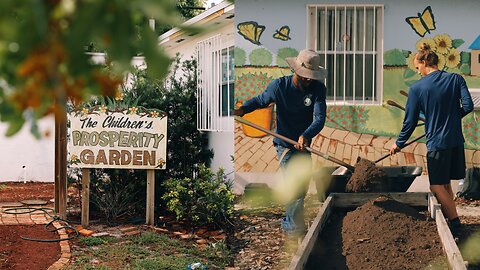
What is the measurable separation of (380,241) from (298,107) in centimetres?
298

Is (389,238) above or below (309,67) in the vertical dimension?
below

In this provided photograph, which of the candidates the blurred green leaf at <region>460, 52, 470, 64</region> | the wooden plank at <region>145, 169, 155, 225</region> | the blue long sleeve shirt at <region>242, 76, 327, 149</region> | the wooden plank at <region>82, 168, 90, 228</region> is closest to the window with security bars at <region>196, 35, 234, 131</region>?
the wooden plank at <region>145, 169, 155, 225</region>

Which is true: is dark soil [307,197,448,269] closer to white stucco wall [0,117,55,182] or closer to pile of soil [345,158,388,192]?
pile of soil [345,158,388,192]

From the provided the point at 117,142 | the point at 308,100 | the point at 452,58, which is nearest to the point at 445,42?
the point at 452,58

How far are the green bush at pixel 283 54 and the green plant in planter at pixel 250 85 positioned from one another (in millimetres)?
274

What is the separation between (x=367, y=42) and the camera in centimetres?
1112

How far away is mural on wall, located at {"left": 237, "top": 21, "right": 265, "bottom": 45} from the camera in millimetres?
11047

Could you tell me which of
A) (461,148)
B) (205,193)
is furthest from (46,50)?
(205,193)

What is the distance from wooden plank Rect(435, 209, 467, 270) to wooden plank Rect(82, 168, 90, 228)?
15.9ft

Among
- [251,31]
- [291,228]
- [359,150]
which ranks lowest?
[291,228]

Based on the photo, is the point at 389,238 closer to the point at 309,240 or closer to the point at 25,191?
the point at 309,240

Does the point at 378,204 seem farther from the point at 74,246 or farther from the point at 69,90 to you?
the point at 69,90

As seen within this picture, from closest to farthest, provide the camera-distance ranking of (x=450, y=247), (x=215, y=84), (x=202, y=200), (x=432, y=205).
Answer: (x=450, y=247), (x=432, y=205), (x=202, y=200), (x=215, y=84)

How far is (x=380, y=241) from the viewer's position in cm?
605
